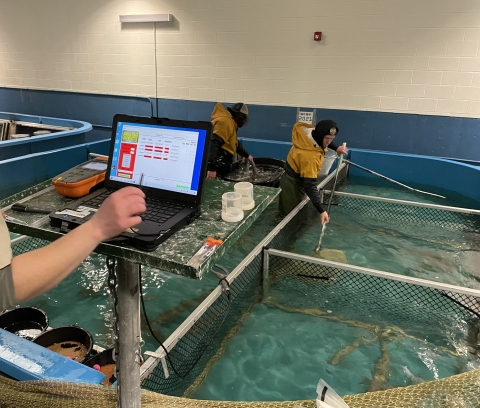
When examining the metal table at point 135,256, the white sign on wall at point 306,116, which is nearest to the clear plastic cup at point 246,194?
the metal table at point 135,256

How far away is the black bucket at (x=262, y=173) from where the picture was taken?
13.8ft

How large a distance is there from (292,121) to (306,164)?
8.01ft

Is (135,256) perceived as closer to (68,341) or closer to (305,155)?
(68,341)

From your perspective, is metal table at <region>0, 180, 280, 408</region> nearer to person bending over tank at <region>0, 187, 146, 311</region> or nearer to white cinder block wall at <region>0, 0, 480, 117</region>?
person bending over tank at <region>0, 187, 146, 311</region>

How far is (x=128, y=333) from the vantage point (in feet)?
3.59

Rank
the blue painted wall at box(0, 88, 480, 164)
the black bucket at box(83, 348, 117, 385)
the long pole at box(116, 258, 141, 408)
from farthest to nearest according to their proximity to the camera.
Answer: the blue painted wall at box(0, 88, 480, 164), the black bucket at box(83, 348, 117, 385), the long pole at box(116, 258, 141, 408)

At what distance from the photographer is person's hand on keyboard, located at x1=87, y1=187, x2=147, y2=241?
853 mm

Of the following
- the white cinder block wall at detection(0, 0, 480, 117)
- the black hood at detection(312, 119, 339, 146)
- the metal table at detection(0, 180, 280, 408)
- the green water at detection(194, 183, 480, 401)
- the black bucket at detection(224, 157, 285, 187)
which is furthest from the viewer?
the white cinder block wall at detection(0, 0, 480, 117)

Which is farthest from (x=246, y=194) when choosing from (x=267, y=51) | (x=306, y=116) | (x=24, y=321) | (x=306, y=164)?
(x=267, y=51)

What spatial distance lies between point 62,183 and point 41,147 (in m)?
3.88

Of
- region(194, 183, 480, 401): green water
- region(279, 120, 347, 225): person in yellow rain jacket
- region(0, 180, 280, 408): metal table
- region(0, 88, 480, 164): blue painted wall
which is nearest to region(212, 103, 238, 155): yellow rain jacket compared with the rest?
region(279, 120, 347, 225): person in yellow rain jacket

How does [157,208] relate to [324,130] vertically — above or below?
below

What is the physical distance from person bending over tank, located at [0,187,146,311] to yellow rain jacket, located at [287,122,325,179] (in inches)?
100

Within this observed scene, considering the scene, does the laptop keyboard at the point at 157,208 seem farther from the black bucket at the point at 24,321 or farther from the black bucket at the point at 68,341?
the black bucket at the point at 24,321
